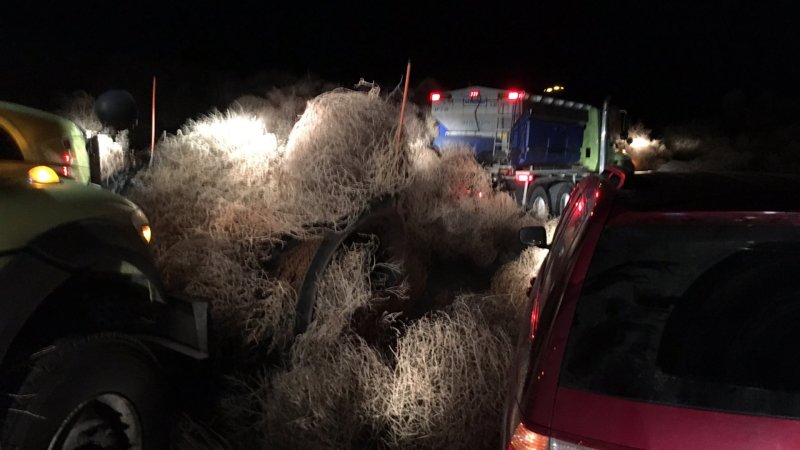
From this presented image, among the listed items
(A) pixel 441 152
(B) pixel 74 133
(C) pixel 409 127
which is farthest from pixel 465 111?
(B) pixel 74 133

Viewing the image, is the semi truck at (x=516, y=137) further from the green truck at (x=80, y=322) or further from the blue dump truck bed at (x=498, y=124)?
the green truck at (x=80, y=322)

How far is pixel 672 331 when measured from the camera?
2.28 metres

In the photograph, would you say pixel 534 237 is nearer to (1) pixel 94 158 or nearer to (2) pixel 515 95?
(1) pixel 94 158

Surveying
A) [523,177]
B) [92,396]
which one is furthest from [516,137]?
[92,396]

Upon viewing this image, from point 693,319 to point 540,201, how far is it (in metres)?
14.4

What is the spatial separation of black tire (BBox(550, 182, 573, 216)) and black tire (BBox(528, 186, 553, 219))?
12cm

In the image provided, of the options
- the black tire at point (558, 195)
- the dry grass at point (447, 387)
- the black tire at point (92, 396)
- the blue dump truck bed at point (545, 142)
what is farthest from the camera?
the black tire at point (558, 195)

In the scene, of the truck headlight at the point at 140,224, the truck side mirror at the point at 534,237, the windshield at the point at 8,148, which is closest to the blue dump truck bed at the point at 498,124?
the truck side mirror at the point at 534,237

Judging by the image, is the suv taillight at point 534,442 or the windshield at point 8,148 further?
the windshield at point 8,148

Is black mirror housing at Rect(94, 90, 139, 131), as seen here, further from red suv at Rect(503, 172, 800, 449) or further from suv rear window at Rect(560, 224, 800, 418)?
suv rear window at Rect(560, 224, 800, 418)

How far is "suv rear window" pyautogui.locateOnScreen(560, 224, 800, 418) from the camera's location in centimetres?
207

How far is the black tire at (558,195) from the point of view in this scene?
1664 centimetres

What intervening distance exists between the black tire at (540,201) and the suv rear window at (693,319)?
45.2 ft

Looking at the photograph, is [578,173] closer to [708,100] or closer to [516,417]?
[516,417]
